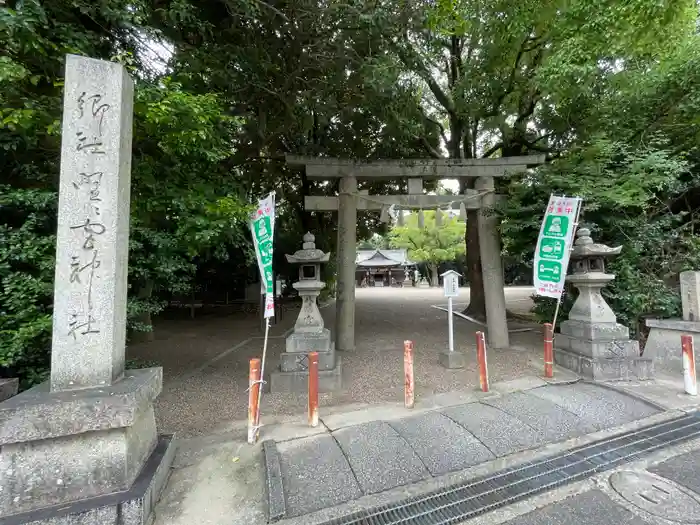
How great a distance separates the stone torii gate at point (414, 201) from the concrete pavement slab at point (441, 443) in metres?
3.48

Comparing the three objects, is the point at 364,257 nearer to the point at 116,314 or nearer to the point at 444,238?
the point at 444,238

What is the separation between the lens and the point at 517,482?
2854 millimetres

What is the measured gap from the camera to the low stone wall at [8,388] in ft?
10.5

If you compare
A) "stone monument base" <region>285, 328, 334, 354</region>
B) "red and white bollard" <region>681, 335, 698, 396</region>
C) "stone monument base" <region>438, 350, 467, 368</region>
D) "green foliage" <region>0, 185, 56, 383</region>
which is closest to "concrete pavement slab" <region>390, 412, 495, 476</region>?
"stone monument base" <region>285, 328, 334, 354</region>

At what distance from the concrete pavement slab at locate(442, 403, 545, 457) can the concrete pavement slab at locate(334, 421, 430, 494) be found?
34.3 inches

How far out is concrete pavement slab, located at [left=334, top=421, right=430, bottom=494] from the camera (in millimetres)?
2840

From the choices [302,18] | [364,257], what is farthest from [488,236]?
[364,257]

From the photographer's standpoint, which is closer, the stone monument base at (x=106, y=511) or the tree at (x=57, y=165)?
the stone monument base at (x=106, y=511)

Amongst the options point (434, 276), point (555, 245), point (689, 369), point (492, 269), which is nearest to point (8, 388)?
point (555, 245)

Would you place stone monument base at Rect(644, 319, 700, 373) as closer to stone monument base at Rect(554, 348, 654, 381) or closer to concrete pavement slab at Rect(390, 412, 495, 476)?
stone monument base at Rect(554, 348, 654, 381)

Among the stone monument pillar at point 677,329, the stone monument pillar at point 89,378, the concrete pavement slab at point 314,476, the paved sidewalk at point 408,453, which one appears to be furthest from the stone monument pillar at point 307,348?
the stone monument pillar at point 677,329

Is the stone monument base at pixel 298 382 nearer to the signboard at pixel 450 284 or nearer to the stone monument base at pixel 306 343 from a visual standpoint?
the stone monument base at pixel 306 343

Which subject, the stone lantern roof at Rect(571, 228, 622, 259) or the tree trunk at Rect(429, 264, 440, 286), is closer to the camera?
the stone lantern roof at Rect(571, 228, 622, 259)

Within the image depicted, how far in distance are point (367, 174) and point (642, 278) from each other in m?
6.07
